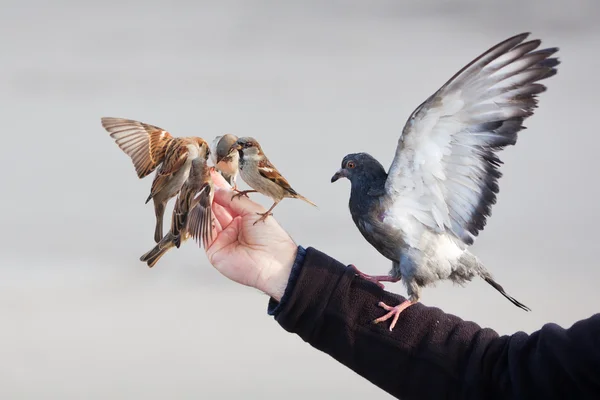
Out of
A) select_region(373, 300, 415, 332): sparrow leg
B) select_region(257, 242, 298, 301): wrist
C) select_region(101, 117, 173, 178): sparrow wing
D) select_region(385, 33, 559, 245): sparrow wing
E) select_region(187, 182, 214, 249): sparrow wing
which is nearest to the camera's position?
select_region(385, 33, 559, 245): sparrow wing

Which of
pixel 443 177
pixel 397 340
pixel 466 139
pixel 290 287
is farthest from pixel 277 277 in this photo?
pixel 466 139

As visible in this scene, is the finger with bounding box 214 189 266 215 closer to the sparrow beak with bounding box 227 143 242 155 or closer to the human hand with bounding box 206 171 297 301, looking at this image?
the human hand with bounding box 206 171 297 301

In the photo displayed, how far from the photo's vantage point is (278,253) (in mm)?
2779

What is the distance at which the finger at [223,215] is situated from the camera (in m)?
2.79

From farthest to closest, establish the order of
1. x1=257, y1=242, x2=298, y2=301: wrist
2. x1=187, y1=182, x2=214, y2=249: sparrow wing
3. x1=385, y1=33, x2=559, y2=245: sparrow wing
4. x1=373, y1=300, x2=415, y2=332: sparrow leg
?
x1=257, y1=242, x2=298, y2=301: wrist
x1=373, y1=300, x2=415, y2=332: sparrow leg
x1=187, y1=182, x2=214, y2=249: sparrow wing
x1=385, y1=33, x2=559, y2=245: sparrow wing

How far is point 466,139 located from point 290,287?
0.74 m

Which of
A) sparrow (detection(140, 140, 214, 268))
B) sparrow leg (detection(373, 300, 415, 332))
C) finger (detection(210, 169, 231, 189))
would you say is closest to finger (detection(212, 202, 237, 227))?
finger (detection(210, 169, 231, 189))

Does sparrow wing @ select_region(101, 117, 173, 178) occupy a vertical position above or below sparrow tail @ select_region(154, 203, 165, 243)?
above

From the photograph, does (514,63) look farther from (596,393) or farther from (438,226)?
(596,393)

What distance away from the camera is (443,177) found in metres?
2.40

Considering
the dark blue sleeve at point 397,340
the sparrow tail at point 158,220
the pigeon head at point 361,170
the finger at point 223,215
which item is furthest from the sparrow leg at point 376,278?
the sparrow tail at point 158,220

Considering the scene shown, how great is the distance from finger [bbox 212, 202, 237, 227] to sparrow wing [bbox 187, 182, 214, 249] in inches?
14.0

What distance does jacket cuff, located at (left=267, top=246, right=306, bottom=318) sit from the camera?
271 cm

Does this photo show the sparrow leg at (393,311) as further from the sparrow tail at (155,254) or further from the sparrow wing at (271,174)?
the sparrow tail at (155,254)
